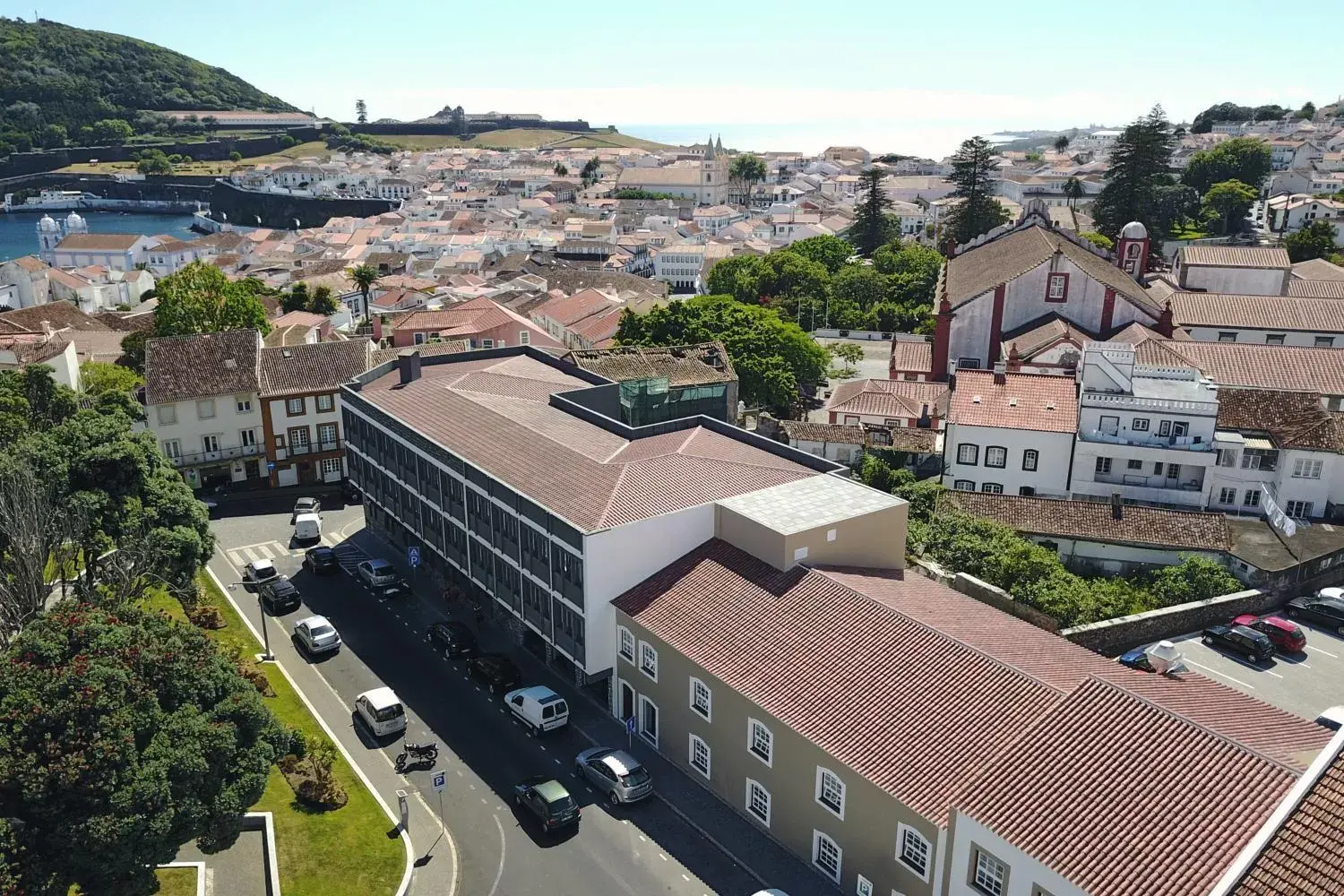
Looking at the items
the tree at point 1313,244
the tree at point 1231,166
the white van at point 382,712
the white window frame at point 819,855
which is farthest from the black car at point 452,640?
the tree at point 1231,166

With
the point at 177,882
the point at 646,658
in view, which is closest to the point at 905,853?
the point at 646,658

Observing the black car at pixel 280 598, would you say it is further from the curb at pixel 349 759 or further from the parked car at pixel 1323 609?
the parked car at pixel 1323 609

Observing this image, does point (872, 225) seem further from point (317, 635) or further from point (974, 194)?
point (317, 635)

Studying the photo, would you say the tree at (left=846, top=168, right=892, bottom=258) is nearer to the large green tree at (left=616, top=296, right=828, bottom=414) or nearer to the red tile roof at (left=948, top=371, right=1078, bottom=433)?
the large green tree at (left=616, top=296, right=828, bottom=414)

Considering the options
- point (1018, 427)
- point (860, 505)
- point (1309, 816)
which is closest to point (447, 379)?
point (860, 505)

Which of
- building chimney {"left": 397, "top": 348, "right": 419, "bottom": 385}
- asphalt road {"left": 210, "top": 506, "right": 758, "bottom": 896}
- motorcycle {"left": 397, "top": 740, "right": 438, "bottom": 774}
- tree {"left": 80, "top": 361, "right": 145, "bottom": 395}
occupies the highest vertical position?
building chimney {"left": 397, "top": 348, "right": 419, "bottom": 385}

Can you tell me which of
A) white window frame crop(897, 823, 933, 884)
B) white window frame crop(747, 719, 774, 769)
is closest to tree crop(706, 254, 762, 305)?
white window frame crop(747, 719, 774, 769)
